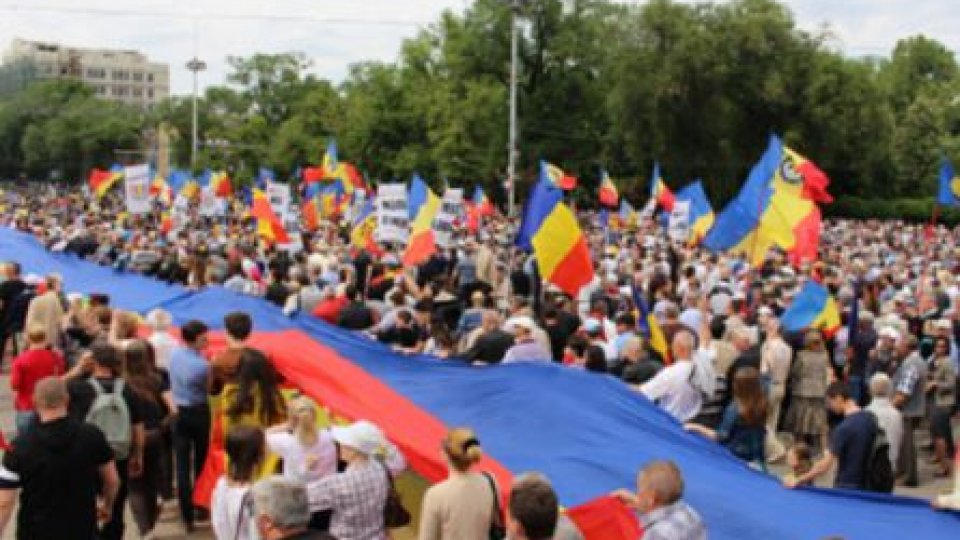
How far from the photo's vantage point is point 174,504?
33.3 ft

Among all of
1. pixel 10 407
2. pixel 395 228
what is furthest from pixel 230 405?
pixel 395 228

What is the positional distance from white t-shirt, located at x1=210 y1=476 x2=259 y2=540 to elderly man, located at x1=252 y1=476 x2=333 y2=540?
106cm

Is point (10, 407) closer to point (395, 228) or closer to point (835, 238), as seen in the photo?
point (395, 228)

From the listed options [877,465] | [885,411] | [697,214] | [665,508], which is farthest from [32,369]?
[697,214]

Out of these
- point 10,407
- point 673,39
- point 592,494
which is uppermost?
point 673,39

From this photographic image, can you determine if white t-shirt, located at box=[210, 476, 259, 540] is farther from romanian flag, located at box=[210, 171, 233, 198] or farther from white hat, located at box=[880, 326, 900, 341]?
romanian flag, located at box=[210, 171, 233, 198]

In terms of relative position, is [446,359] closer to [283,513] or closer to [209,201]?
[283,513]

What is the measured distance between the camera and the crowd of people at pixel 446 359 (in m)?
5.92

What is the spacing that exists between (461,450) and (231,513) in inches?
44.8

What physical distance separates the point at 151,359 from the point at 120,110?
5290 inches

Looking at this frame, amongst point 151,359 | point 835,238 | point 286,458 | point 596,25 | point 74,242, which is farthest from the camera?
point 596,25

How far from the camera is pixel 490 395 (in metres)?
9.02

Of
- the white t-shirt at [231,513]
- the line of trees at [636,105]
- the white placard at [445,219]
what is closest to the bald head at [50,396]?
the white t-shirt at [231,513]

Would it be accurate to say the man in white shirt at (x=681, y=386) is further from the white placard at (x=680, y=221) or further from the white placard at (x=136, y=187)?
the white placard at (x=136, y=187)
